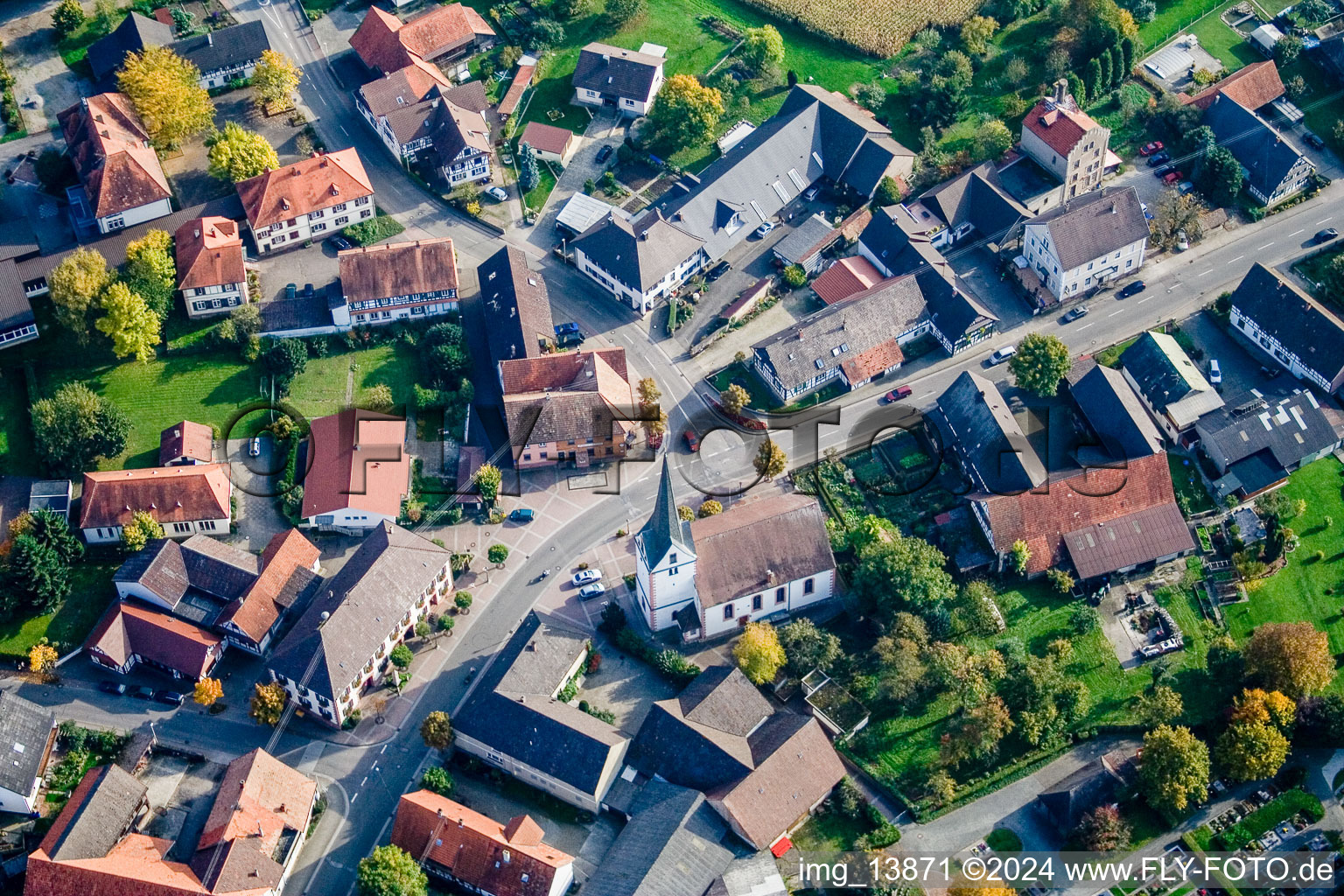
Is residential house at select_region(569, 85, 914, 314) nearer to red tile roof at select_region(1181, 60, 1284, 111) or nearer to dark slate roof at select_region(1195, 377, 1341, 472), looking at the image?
red tile roof at select_region(1181, 60, 1284, 111)

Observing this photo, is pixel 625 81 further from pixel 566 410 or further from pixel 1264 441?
pixel 1264 441

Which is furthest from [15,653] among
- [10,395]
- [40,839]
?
[10,395]

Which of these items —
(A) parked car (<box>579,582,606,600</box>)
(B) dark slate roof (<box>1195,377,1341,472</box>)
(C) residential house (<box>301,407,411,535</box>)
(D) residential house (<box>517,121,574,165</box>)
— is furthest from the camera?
(D) residential house (<box>517,121,574,165</box>)

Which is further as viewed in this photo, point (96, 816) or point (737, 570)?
point (737, 570)

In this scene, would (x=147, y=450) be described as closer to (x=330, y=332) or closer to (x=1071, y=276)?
(x=330, y=332)

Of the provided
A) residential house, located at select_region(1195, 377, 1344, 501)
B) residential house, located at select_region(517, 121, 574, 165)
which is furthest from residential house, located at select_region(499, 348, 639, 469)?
residential house, located at select_region(1195, 377, 1344, 501)

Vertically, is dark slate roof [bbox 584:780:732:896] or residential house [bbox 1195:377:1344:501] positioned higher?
Result: residential house [bbox 1195:377:1344:501]

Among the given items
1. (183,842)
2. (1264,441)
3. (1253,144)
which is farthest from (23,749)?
(1253,144)
